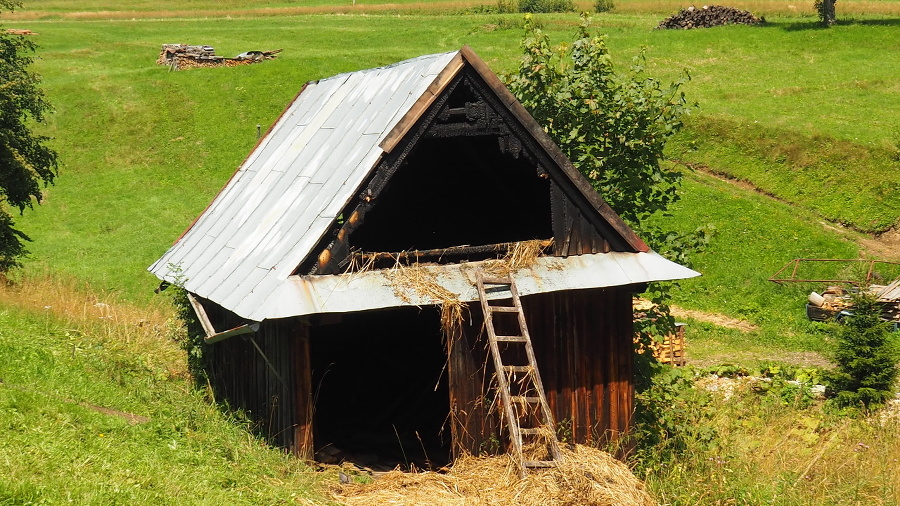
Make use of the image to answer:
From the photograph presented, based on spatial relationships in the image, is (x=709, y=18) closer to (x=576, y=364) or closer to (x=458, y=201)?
(x=458, y=201)

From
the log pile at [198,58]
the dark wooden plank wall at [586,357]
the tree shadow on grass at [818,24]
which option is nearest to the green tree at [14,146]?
the dark wooden plank wall at [586,357]

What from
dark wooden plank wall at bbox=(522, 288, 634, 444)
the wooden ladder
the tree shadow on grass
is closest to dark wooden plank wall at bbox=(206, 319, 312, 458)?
the wooden ladder

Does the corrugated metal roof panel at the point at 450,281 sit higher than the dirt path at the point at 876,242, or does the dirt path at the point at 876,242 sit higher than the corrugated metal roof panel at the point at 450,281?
the corrugated metal roof panel at the point at 450,281

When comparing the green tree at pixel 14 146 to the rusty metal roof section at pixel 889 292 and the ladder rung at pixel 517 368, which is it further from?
the rusty metal roof section at pixel 889 292

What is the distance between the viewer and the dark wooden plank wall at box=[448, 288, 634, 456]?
10.8m

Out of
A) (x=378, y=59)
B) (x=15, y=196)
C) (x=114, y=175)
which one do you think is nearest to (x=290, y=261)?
(x=15, y=196)

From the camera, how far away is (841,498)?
1089 centimetres

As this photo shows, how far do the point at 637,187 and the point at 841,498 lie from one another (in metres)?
5.17

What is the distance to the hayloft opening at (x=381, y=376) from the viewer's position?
13.9 meters

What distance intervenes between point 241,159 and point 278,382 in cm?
2713

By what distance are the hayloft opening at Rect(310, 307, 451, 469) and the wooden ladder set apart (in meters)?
2.86

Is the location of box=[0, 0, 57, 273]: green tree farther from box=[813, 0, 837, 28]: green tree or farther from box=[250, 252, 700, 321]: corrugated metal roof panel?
box=[813, 0, 837, 28]: green tree

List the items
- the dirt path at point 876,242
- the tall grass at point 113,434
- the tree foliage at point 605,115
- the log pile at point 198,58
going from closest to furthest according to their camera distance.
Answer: the tall grass at point 113,434 < the tree foliage at point 605,115 < the dirt path at point 876,242 < the log pile at point 198,58

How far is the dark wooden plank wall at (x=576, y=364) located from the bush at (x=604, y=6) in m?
59.4
